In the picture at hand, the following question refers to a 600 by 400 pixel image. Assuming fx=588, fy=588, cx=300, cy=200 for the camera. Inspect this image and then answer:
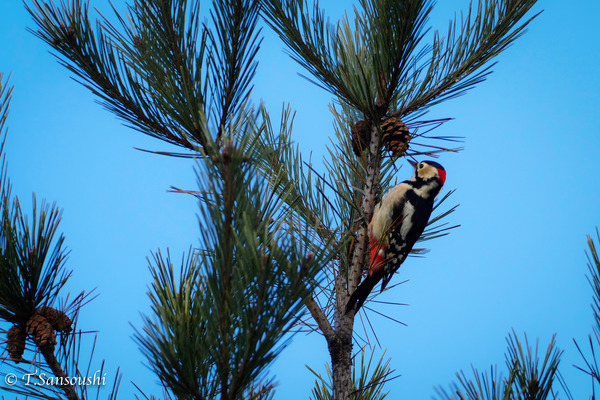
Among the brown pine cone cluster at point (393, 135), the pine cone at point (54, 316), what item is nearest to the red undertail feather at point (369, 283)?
the brown pine cone cluster at point (393, 135)

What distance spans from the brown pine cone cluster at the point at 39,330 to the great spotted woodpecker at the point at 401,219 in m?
0.53

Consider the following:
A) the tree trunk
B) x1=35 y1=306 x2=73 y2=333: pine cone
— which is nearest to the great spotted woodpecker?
the tree trunk

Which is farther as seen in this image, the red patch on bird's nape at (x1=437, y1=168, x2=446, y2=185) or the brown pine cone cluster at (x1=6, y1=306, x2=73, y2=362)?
the red patch on bird's nape at (x1=437, y1=168, x2=446, y2=185)

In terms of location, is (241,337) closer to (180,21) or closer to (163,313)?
(163,313)

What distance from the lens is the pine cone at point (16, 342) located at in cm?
88

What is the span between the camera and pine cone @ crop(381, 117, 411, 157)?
3.40 feet

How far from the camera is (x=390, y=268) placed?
4.66ft

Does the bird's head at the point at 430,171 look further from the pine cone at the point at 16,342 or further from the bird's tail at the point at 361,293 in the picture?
the pine cone at the point at 16,342

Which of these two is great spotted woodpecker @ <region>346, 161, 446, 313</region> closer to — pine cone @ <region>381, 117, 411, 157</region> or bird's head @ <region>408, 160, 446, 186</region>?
bird's head @ <region>408, 160, 446, 186</region>

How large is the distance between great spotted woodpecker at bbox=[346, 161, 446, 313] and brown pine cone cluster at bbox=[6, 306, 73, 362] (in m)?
0.53

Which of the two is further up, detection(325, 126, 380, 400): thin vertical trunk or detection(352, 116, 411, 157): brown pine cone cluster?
detection(352, 116, 411, 157): brown pine cone cluster

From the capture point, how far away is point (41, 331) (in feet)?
2.84

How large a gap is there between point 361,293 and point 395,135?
12.0 inches

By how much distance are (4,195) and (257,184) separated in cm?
45
